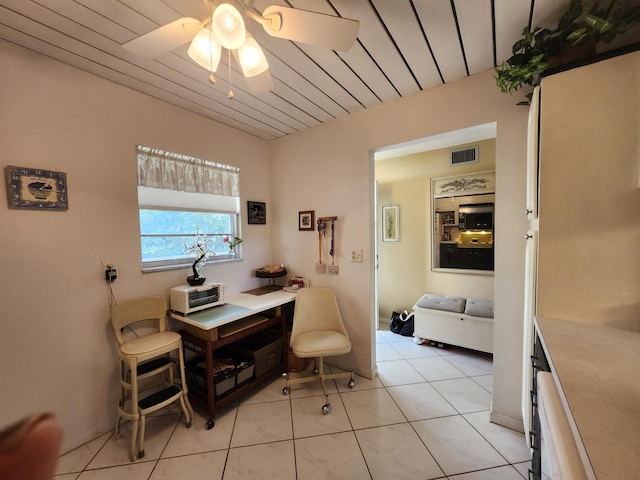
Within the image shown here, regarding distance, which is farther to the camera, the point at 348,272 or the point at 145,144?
the point at 348,272

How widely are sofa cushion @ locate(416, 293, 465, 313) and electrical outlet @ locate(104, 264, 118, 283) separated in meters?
3.02

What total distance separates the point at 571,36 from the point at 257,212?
2.60 m

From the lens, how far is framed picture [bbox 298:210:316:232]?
8.80ft

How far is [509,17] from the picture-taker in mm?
1265

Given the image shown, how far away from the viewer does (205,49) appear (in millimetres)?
1093

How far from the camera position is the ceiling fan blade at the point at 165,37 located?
1018 mm

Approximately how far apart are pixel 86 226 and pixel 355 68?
6.88 ft

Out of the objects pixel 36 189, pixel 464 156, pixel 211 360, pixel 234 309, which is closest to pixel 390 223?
pixel 464 156

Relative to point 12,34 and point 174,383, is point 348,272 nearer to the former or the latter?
point 174,383

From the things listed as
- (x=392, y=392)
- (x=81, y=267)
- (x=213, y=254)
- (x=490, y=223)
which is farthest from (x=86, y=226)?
(x=490, y=223)

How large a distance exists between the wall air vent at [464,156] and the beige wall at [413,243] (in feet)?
0.20

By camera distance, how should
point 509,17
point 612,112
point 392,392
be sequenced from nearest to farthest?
point 612,112, point 509,17, point 392,392

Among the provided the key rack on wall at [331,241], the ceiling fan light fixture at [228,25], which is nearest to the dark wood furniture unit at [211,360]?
the key rack on wall at [331,241]

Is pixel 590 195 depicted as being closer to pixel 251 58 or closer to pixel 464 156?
pixel 251 58
